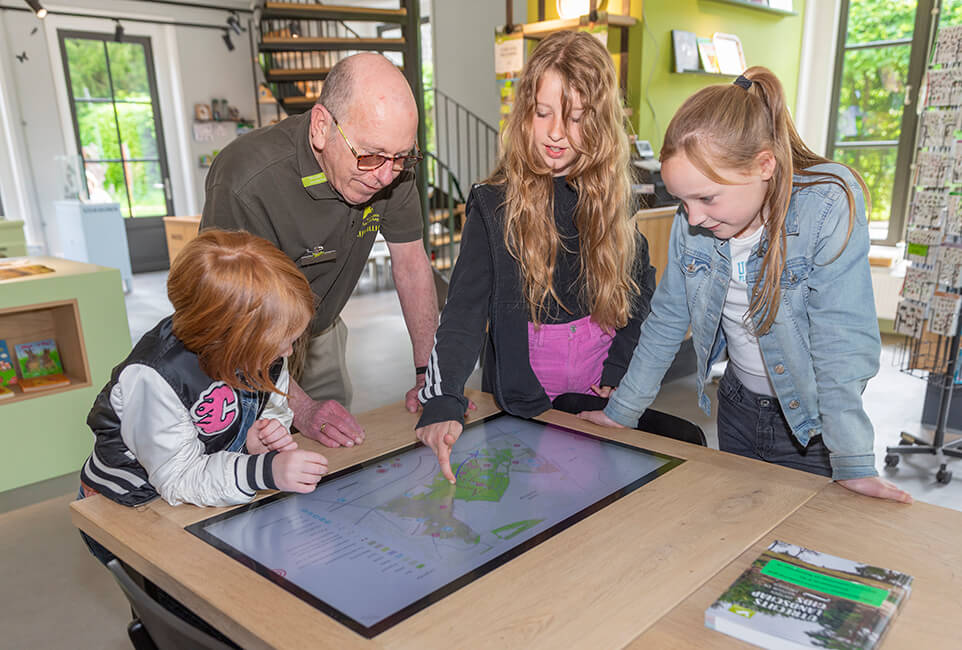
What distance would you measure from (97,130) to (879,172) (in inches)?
323

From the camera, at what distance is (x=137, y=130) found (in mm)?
8477

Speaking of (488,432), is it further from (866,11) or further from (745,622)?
(866,11)

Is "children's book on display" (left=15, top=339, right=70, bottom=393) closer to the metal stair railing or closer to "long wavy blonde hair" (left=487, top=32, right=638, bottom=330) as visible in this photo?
"long wavy blonde hair" (left=487, top=32, right=638, bottom=330)

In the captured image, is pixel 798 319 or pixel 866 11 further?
pixel 866 11

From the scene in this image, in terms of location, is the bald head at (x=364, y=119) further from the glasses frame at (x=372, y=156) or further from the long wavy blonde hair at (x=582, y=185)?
the long wavy blonde hair at (x=582, y=185)

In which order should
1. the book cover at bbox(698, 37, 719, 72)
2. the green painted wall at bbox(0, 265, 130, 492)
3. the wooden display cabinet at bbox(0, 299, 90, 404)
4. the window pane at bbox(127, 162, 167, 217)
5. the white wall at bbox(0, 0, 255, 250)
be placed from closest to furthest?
1. the green painted wall at bbox(0, 265, 130, 492)
2. the wooden display cabinet at bbox(0, 299, 90, 404)
3. the book cover at bbox(698, 37, 719, 72)
4. the white wall at bbox(0, 0, 255, 250)
5. the window pane at bbox(127, 162, 167, 217)

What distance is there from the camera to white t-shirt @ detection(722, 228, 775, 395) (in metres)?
1.25

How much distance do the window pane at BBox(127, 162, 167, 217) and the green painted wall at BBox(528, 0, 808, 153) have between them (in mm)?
6133

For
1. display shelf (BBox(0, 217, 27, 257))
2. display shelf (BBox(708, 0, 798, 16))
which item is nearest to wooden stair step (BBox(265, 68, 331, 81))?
display shelf (BBox(0, 217, 27, 257))

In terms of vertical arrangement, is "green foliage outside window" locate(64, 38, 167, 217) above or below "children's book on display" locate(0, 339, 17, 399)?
above

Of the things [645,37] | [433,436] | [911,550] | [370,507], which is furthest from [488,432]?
[645,37]

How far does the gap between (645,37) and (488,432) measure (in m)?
3.54

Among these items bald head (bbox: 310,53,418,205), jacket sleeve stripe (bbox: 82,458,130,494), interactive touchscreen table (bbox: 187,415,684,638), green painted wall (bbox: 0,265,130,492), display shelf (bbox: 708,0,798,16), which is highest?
display shelf (bbox: 708,0,798,16)

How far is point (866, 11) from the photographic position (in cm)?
514
